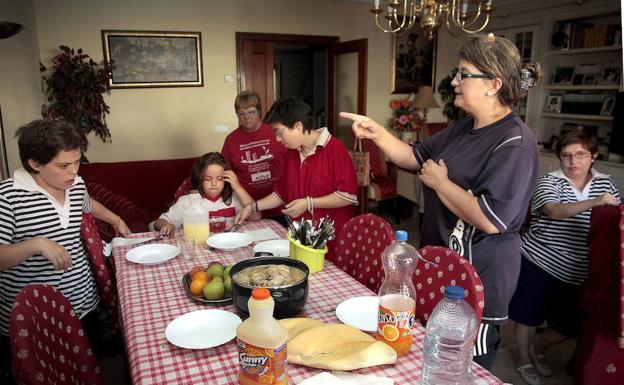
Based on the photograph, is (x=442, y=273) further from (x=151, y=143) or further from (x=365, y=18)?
(x=365, y=18)

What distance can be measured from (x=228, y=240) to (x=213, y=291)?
0.67 metres

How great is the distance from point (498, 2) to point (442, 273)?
547cm

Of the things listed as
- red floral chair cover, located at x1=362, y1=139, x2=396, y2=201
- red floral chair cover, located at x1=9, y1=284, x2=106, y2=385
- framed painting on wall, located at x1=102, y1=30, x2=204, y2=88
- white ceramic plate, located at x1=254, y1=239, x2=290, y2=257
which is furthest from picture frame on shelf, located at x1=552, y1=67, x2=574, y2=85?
red floral chair cover, located at x1=9, y1=284, x2=106, y2=385

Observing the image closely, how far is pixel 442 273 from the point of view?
4.73 ft

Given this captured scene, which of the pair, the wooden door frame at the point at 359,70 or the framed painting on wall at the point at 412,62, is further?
the framed painting on wall at the point at 412,62

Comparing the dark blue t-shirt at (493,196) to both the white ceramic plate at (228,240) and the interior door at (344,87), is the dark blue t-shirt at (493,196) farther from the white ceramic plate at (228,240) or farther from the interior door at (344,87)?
the interior door at (344,87)

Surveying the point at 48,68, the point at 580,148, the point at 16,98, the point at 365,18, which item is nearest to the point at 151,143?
the point at 48,68

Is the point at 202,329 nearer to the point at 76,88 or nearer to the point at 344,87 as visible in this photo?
the point at 76,88

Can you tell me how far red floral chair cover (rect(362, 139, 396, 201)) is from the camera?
5113 millimetres

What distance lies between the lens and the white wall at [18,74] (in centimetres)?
321

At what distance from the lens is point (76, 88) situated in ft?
14.5

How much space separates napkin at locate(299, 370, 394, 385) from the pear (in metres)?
0.49

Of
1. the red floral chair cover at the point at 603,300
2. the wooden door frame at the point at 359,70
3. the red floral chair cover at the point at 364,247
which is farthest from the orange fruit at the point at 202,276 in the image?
the wooden door frame at the point at 359,70

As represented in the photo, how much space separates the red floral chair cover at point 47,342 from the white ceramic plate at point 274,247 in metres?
0.74
